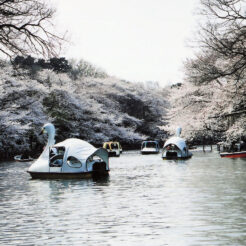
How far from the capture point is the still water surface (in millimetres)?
10766

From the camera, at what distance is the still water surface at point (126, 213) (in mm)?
10766

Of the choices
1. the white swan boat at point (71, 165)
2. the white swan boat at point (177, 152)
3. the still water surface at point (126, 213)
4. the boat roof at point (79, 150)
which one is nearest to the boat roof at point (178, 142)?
the white swan boat at point (177, 152)

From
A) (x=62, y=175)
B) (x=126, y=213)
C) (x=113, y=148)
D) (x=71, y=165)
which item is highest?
(x=113, y=148)

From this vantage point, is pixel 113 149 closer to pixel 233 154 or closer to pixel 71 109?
pixel 71 109

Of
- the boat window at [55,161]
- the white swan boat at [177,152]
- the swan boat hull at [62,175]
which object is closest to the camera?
the swan boat hull at [62,175]

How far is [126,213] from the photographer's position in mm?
14500

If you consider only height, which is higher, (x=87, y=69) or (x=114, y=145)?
(x=87, y=69)

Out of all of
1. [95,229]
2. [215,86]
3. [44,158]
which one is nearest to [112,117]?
[215,86]

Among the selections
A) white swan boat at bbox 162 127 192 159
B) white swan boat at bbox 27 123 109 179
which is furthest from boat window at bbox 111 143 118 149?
white swan boat at bbox 27 123 109 179

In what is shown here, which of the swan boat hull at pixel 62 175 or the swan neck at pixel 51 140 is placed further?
the swan neck at pixel 51 140

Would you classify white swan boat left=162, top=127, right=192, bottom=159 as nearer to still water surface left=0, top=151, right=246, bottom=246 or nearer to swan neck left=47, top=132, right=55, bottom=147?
swan neck left=47, top=132, right=55, bottom=147

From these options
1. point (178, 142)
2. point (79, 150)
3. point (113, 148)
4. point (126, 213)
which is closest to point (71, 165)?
point (79, 150)

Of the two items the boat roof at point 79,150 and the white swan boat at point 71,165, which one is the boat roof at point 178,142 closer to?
the white swan boat at point 71,165

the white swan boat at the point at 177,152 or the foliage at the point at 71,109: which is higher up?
the foliage at the point at 71,109
